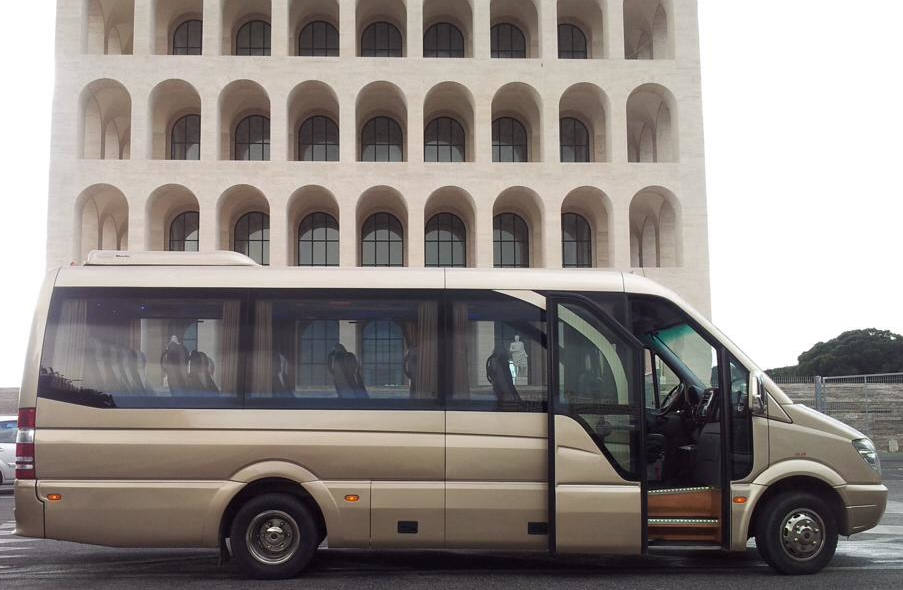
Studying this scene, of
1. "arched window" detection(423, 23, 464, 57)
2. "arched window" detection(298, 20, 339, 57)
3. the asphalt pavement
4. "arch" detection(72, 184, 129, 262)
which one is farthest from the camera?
"arched window" detection(423, 23, 464, 57)

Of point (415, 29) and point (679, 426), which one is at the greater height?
point (415, 29)

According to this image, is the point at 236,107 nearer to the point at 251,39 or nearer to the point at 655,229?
the point at 251,39

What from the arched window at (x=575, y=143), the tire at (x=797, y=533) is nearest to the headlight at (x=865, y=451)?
the tire at (x=797, y=533)

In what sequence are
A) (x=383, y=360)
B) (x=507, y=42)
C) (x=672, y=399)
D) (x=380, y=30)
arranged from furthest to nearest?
1. (x=507, y=42)
2. (x=380, y=30)
3. (x=672, y=399)
4. (x=383, y=360)

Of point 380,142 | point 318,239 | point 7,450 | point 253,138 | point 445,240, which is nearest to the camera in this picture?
point 7,450

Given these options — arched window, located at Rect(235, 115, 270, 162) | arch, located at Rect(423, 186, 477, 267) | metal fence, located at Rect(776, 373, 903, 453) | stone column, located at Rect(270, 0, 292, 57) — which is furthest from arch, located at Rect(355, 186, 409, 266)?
metal fence, located at Rect(776, 373, 903, 453)

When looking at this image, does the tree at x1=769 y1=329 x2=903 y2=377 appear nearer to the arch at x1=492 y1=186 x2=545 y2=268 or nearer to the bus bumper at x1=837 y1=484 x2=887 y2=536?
the arch at x1=492 y1=186 x2=545 y2=268

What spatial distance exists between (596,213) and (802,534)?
30.2 metres

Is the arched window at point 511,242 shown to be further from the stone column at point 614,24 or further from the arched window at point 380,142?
the stone column at point 614,24

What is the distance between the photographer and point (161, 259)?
336 inches

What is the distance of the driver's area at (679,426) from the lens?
805 centimetres

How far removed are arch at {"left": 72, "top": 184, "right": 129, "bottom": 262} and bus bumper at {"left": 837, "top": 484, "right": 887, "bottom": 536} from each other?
102ft

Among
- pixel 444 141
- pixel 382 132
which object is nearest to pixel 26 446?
pixel 382 132

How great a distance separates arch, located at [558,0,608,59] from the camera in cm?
3841
